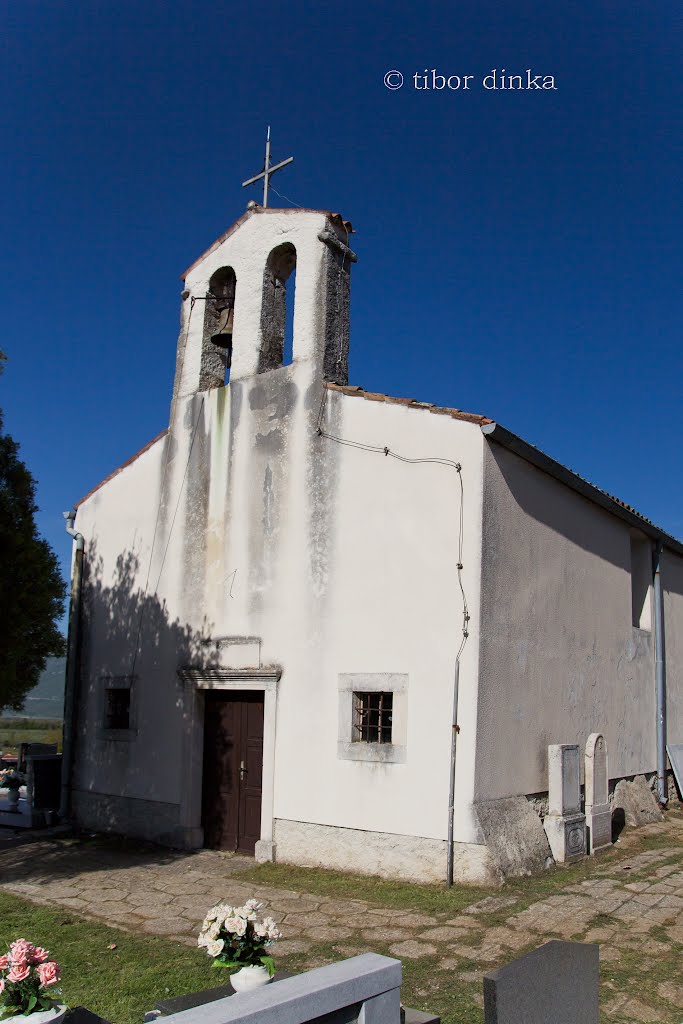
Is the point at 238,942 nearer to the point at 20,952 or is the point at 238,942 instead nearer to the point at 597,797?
the point at 20,952

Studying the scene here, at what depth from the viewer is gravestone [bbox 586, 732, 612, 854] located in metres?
9.96

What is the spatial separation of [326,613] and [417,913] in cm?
349

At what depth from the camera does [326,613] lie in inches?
388

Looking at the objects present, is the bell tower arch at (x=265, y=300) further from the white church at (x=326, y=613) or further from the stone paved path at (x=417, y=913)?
the stone paved path at (x=417, y=913)

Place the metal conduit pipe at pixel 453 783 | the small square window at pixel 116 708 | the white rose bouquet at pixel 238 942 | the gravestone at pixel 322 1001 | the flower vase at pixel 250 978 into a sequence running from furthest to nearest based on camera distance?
the small square window at pixel 116 708 → the metal conduit pipe at pixel 453 783 → the white rose bouquet at pixel 238 942 → the flower vase at pixel 250 978 → the gravestone at pixel 322 1001

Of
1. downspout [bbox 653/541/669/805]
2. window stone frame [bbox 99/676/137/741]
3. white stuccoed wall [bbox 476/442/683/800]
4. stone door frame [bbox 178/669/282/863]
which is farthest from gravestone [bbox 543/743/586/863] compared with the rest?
window stone frame [bbox 99/676/137/741]

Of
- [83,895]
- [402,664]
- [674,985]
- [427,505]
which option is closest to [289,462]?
[427,505]

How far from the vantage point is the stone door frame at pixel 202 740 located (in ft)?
32.6

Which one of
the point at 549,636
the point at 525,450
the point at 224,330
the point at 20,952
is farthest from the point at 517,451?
the point at 20,952

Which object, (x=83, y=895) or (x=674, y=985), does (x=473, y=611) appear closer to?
(x=674, y=985)

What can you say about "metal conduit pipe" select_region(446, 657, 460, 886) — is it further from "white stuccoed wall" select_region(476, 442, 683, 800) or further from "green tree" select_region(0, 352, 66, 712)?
"green tree" select_region(0, 352, 66, 712)

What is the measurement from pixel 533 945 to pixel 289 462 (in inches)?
240

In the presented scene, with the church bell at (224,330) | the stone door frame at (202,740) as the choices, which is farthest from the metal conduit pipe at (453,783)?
the church bell at (224,330)

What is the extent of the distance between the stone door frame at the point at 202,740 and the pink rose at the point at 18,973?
6700 millimetres
